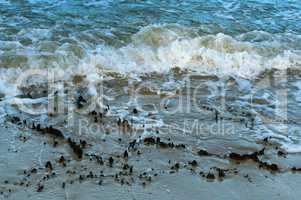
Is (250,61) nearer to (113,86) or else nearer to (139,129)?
(113,86)

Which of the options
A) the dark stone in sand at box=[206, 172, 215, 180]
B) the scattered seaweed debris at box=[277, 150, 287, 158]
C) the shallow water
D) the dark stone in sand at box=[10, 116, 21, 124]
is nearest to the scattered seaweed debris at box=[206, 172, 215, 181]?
the dark stone in sand at box=[206, 172, 215, 180]

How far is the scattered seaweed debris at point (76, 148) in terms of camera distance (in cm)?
687

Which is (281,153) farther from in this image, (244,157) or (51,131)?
(51,131)

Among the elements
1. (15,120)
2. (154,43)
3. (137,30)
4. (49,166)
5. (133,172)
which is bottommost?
(133,172)

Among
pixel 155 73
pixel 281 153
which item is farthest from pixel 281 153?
pixel 155 73

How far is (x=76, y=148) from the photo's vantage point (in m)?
7.01

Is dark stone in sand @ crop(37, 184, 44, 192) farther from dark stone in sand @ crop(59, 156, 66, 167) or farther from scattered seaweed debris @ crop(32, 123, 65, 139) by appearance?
scattered seaweed debris @ crop(32, 123, 65, 139)

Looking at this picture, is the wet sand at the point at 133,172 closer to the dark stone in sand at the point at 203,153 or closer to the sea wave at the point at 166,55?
the dark stone in sand at the point at 203,153

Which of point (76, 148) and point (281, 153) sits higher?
point (76, 148)

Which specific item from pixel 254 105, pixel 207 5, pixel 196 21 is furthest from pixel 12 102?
pixel 207 5

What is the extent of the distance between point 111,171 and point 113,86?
10.1ft

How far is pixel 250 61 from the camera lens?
11.1 metres

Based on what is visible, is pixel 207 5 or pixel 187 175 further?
pixel 207 5

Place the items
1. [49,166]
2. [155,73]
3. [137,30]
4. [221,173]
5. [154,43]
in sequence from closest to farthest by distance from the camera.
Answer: [49,166] < [221,173] < [155,73] < [154,43] < [137,30]
